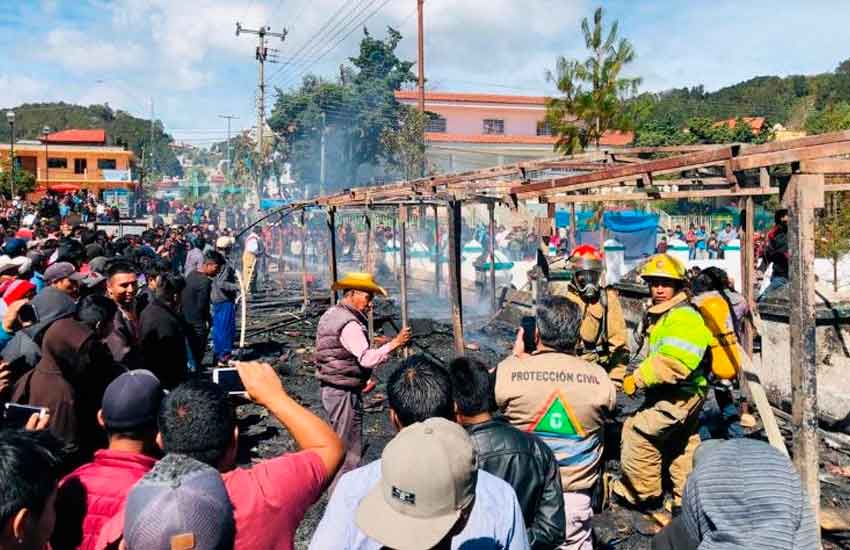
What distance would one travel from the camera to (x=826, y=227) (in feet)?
37.3

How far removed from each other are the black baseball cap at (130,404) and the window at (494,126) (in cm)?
4935

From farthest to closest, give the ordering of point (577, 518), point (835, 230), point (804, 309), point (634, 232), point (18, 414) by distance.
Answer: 1. point (634, 232)
2. point (835, 230)
3. point (804, 309)
4. point (577, 518)
5. point (18, 414)

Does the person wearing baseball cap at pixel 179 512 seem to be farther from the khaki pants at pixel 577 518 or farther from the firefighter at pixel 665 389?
the firefighter at pixel 665 389

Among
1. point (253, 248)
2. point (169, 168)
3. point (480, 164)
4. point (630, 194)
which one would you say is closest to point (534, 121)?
point (480, 164)

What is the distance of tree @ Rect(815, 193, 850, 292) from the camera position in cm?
1090

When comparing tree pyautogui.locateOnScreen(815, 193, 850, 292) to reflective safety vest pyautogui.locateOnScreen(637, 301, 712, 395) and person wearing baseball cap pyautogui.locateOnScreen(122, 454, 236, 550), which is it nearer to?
reflective safety vest pyautogui.locateOnScreen(637, 301, 712, 395)

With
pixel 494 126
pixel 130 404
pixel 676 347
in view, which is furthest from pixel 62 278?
pixel 494 126

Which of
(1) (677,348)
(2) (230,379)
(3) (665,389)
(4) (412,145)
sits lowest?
(3) (665,389)

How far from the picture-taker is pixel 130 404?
2.75 meters

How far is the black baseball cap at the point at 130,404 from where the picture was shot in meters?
2.73

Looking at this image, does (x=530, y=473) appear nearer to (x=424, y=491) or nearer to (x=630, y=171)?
(x=424, y=491)

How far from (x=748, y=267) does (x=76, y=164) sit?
63242 millimetres

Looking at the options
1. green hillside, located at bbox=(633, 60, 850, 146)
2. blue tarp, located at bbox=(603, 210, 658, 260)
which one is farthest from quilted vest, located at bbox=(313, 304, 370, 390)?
green hillside, located at bbox=(633, 60, 850, 146)

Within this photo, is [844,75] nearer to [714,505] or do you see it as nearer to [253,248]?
[253,248]
